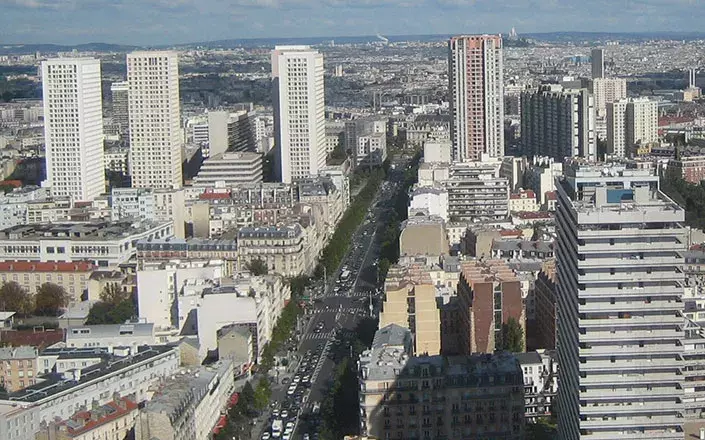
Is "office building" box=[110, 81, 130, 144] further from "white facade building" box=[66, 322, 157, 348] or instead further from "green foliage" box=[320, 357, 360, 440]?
"green foliage" box=[320, 357, 360, 440]

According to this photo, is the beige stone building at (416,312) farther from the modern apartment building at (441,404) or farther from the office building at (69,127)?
the office building at (69,127)

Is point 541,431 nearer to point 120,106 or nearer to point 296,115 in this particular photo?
point 296,115

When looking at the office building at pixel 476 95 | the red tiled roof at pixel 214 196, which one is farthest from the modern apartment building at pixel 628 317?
the office building at pixel 476 95

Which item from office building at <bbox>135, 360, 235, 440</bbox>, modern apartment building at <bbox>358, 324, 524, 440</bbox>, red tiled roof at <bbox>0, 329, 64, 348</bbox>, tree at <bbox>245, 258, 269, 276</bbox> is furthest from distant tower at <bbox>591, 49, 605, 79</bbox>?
modern apartment building at <bbox>358, 324, 524, 440</bbox>

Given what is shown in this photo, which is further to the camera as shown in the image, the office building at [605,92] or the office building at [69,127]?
the office building at [605,92]

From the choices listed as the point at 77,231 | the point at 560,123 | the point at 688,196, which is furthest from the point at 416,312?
the point at 560,123
